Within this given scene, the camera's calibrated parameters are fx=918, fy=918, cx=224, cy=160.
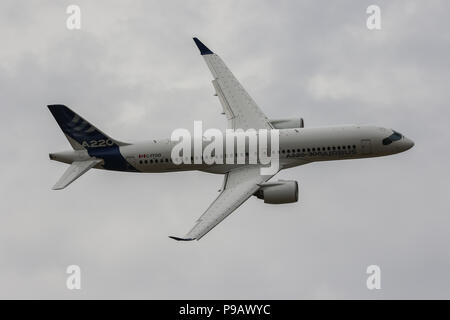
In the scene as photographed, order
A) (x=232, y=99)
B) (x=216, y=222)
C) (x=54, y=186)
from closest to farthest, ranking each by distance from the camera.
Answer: (x=216, y=222)
(x=54, y=186)
(x=232, y=99)

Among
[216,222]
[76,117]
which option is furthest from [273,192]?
[76,117]

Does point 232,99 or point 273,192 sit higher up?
point 232,99

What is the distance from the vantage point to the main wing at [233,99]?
97.8 metres

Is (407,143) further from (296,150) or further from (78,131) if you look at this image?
(78,131)

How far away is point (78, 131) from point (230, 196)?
17.6 metres

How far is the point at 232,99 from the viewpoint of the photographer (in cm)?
10000

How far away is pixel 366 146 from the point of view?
9331cm

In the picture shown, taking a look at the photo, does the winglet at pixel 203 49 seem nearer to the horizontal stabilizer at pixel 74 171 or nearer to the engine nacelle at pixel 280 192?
the horizontal stabilizer at pixel 74 171

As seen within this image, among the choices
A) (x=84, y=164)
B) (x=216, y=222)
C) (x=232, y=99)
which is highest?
(x=232, y=99)

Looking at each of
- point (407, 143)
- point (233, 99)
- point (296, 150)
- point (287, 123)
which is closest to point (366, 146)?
point (407, 143)

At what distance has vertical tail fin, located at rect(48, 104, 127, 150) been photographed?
93.3 meters

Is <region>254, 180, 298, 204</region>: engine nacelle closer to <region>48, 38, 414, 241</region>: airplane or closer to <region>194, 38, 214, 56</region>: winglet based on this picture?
<region>48, 38, 414, 241</region>: airplane

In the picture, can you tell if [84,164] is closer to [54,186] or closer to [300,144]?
[54,186]

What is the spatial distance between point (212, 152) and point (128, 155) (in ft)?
28.8
